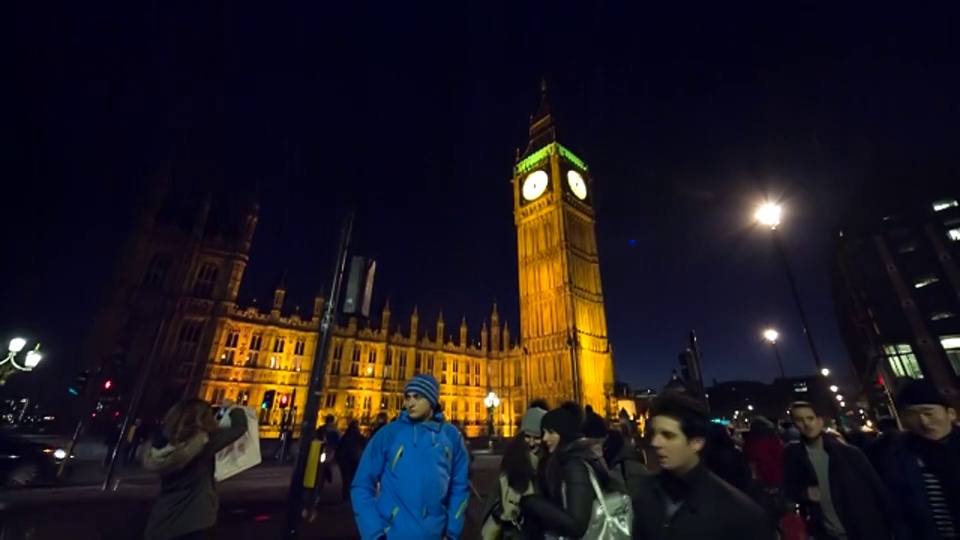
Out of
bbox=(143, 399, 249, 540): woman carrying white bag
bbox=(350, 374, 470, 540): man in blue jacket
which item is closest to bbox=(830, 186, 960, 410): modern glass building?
bbox=(350, 374, 470, 540): man in blue jacket

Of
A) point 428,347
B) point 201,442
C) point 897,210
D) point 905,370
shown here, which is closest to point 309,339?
point 428,347

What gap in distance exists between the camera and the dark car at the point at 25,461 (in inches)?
387

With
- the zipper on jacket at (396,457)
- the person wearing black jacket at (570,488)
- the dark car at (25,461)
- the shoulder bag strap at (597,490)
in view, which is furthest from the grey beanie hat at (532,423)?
the dark car at (25,461)

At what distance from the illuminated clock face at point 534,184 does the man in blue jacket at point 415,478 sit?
180 ft

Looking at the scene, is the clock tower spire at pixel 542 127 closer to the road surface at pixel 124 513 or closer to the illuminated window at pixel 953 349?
the illuminated window at pixel 953 349

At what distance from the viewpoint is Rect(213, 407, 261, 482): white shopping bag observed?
3275 millimetres

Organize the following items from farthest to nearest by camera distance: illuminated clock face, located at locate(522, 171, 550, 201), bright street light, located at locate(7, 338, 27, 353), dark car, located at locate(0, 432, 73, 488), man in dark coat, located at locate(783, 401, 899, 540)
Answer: illuminated clock face, located at locate(522, 171, 550, 201) → bright street light, located at locate(7, 338, 27, 353) → dark car, located at locate(0, 432, 73, 488) → man in dark coat, located at locate(783, 401, 899, 540)

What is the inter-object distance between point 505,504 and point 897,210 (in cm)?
4389

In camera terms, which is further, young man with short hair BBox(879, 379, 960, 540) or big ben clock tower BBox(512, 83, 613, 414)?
big ben clock tower BBox(512, 83, 613, 414)

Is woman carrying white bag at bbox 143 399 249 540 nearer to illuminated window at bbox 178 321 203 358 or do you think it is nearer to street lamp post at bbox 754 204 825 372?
street lamp post at bbox 754 204 825 372

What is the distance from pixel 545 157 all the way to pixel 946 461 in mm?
58504

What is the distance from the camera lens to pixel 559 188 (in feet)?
176

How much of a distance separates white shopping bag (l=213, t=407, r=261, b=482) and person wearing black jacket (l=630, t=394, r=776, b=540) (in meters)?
3.06

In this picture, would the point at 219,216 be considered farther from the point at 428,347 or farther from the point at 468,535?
the point at 468,535
